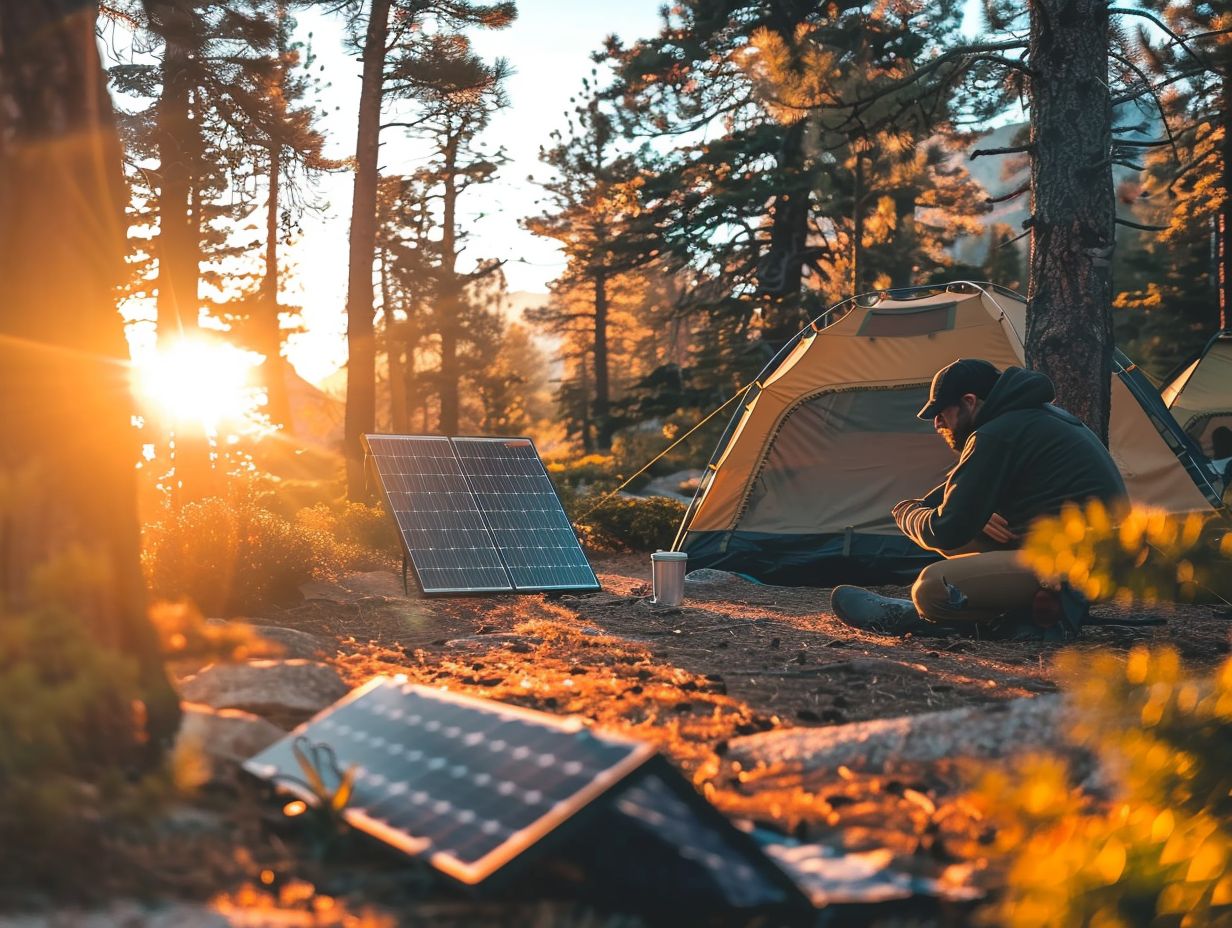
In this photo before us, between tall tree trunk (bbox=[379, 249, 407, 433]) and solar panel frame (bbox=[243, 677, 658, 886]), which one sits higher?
tall tree trunk (bbox=[379, 249, 407, 433])

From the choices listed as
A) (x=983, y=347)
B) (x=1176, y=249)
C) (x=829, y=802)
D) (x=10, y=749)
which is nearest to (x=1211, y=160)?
(x=1176, y=249)

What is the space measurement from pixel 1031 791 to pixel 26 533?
2381mm

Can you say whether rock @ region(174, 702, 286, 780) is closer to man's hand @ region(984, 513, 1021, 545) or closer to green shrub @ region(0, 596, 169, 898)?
green shrub @ region(0, 596, 169, 898)

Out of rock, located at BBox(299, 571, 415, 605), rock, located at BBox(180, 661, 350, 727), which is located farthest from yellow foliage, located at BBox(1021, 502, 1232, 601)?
rock, located at BBox(299, 571, 415, 605)

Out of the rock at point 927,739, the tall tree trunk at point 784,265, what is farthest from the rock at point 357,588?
the tall tree trunk at point 784,265

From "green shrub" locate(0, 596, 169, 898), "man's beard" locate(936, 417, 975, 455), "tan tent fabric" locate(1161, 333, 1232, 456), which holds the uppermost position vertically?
"tan tent fabric" locate(1161, 333, 1232, 456)

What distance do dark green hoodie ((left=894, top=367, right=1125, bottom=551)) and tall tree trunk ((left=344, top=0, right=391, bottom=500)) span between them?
38.4ft

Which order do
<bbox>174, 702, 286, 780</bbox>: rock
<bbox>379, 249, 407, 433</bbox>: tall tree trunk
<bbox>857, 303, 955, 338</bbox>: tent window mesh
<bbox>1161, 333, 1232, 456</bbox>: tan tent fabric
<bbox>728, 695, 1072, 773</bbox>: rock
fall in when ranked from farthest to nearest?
1. <bbox>379, 249, 407, 433</bbox>: tall tree trunk
2. <bbox>1161, 333, 1232, 456</bbox>: tan tent fabric
3. <bbox>857, 303, 955, 338</bbox>: tent window mesh
4. <bbox>728, 695, 1072, 773</bbox>: rock
5. <bbox>174, 702, 286, 780</bbox>: rock

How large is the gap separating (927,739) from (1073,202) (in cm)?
594

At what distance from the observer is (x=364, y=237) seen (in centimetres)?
1694

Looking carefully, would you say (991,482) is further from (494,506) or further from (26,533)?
(26,533)

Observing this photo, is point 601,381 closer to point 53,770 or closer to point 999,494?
point 999,494

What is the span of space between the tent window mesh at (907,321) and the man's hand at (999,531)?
3.81 m

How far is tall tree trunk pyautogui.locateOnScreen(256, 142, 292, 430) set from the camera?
30.9m
